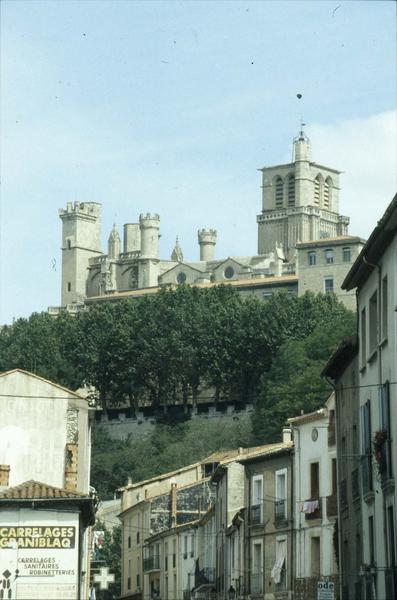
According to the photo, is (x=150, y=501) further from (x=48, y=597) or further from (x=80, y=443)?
(x=48, y=597)

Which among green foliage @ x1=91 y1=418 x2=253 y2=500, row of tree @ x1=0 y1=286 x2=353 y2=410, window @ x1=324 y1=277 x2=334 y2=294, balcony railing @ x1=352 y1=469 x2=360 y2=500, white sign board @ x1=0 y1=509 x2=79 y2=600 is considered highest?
window @ x1=324 y1=277 x2=334 y2=294

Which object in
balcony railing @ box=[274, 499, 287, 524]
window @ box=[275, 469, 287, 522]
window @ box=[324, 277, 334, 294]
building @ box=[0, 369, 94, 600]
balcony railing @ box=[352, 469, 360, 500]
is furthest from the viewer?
window @ box=[324, 277, 334, 294]

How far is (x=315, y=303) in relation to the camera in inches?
6491

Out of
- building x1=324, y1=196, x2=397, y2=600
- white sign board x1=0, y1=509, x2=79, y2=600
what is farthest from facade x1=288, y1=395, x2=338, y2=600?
white sign board x1=0, y1=509, x2=79, y2=600

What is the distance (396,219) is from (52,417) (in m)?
28.1

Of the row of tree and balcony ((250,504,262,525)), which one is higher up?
the row of tree

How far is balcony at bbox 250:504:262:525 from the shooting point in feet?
203

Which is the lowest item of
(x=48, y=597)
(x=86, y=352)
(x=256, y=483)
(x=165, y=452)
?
(x=48, y=597)

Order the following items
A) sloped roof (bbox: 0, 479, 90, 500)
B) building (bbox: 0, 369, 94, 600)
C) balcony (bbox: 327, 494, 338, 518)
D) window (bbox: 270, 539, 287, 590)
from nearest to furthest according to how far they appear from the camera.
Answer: building (bbox: 0, 369, 94, 600) → sloped roof (bbox: 0, 479, 90, 500) → balcony (bbox: 327, 494, 338, 518) → window (bbox: 270, 539, 287, 590)

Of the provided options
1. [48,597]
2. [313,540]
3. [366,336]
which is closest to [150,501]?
[313,540]

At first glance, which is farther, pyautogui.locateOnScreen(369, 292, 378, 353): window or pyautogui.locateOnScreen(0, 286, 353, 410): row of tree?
pyautogui.locateOnScreen(0, 286, 353, 410): row of tree

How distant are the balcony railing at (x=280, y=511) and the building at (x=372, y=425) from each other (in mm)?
12273

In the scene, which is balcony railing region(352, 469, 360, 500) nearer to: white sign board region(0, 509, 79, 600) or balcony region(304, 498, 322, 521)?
white sign board region(0, 509, 79, 600)

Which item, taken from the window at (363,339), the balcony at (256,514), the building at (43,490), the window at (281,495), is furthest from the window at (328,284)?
the window at (363,339)
